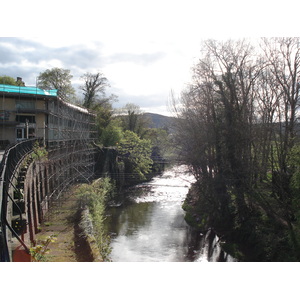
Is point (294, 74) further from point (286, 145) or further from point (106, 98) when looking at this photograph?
point (106, 98)

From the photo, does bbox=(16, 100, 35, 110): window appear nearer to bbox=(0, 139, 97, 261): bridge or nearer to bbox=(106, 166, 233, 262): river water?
bbox=(0, 139, 97, 261): bridge

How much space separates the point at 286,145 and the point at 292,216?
2.30 m

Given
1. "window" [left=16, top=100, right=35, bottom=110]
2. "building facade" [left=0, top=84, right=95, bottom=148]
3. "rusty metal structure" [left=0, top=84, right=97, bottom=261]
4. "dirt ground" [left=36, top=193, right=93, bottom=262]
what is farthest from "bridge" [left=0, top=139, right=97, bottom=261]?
"window" [left=16, top=100, right=35, bottom=110]

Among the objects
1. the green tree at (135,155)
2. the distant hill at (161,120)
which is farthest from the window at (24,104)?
the green tree at (135,155)

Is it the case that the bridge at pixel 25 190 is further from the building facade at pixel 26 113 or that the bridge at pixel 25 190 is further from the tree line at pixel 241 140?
the tree line at pixel 241 140

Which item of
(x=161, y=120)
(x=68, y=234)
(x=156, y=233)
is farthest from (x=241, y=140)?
(x=161, y=120)

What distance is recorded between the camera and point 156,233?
9.98m

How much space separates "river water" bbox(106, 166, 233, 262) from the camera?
26.7 ft

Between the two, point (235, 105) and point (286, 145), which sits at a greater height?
point (235, 105)

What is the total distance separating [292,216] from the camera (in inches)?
321

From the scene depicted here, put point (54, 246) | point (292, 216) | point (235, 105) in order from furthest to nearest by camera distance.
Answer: point (235, 105), point (292, 216), point (54, 246)

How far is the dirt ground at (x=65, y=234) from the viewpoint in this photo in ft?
20.8

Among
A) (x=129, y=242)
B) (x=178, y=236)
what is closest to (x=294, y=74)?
(x=178, y=236)

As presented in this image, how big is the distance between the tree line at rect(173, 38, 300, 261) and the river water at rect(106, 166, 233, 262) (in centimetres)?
64
